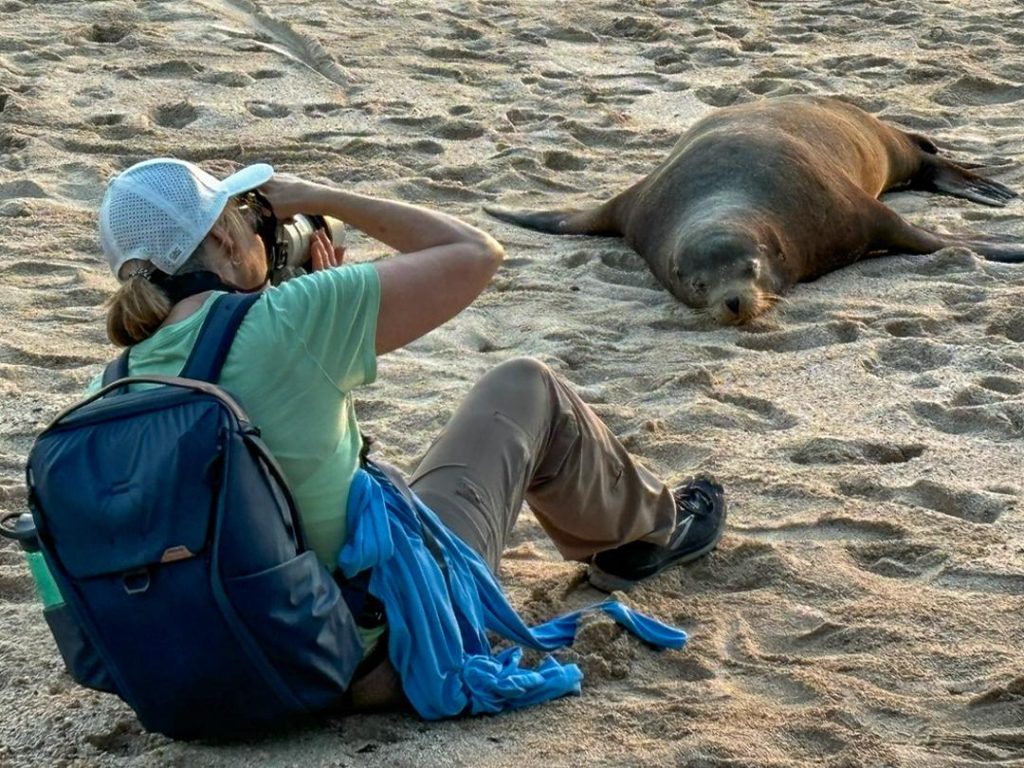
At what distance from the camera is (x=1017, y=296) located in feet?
18.6

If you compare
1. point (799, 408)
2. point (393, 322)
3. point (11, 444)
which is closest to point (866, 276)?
point (799, 408)

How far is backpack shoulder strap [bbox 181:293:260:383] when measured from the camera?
2.80 m

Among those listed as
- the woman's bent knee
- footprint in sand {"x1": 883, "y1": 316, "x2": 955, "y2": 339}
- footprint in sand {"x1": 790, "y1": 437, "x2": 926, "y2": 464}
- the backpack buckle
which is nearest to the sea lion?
footprint in sand {"x1": 883, "y1": 316, "x2": 955, "y2": 339}

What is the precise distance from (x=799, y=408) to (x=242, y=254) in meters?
2.23

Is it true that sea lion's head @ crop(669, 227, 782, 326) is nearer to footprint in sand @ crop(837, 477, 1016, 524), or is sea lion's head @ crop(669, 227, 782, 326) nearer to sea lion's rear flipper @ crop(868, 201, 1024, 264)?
sea lion's rear flipper @ crop(868, 201, 1024, 264)

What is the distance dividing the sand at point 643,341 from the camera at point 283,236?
0.85 m

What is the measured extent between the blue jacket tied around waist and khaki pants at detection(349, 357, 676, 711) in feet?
0.57

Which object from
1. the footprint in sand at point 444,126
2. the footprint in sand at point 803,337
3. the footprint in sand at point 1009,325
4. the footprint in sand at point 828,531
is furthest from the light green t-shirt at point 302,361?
the footprint in sand at point 444,126

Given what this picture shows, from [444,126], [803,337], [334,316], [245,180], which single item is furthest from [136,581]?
[444,126]

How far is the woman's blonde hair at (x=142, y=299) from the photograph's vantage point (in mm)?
2869

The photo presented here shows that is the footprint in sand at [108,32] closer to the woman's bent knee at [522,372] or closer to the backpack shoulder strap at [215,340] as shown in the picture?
the woman's bent knee at [522,372]

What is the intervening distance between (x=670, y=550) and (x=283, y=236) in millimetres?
1157

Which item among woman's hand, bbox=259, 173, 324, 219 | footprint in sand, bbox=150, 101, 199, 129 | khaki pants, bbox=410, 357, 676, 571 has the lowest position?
footprint in sand, bbox=150, 101, 199, 129

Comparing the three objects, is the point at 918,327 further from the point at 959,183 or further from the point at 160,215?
the point at 160,215
